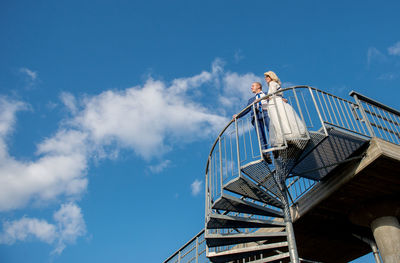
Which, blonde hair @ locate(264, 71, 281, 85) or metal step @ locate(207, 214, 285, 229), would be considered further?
blonde hair @ locate(264, 71, 281, 85)

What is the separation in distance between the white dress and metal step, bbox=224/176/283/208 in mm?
854

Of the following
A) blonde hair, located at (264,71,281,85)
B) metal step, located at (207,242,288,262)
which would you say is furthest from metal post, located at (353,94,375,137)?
metal step, located at (207,242,288,262)

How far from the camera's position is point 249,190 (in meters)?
7.19

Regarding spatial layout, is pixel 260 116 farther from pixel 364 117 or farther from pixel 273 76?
pixel 364 117

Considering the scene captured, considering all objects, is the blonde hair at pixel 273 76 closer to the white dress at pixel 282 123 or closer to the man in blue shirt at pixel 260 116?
the man in blue shirt at pixel 260 116

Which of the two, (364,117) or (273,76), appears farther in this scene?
(273,76)

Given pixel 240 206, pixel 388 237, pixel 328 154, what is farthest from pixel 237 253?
pixel 388 237

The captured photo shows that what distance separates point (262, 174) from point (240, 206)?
838 mm

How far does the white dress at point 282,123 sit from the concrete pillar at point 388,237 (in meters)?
2.58

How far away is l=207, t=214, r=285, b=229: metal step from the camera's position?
7412 mm

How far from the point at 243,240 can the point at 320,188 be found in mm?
1903

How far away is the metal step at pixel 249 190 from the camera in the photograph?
695 cm

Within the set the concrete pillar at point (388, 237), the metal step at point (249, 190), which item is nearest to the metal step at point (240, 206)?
the metal step at point (249, 190)

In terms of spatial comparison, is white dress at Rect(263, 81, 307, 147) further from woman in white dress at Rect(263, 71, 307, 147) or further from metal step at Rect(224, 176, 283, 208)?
metal step at Rect(224, 176, 283, 208)
